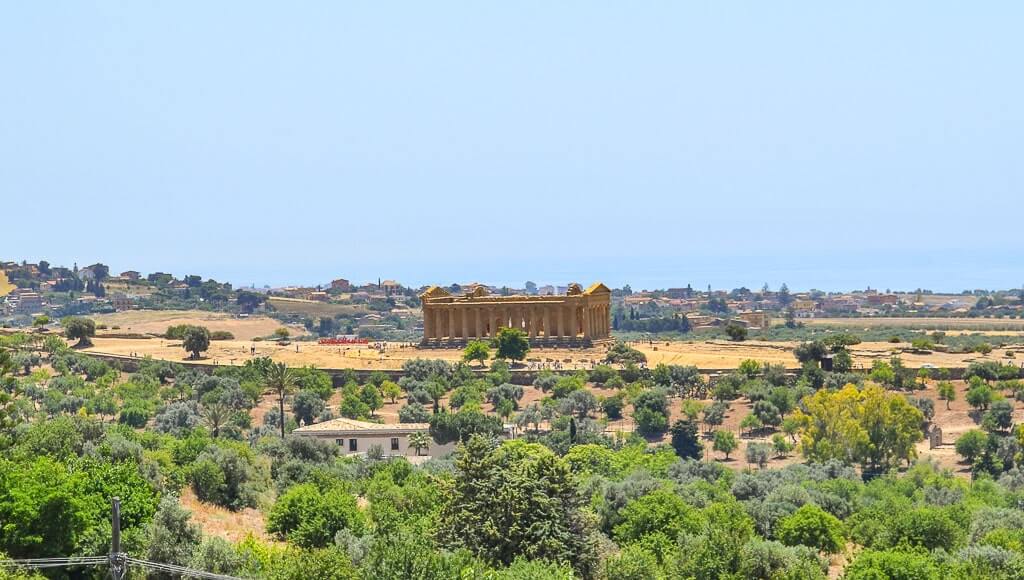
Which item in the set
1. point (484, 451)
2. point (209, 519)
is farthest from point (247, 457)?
point (484, 451)

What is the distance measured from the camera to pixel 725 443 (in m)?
65.9

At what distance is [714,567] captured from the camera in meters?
33.0

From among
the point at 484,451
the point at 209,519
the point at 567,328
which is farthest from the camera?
the point at 567,328

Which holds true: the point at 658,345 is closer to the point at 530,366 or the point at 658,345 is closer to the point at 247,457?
the point at 530,366

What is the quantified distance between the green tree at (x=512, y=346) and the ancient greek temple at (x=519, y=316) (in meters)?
7.21

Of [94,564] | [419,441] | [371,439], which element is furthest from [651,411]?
[94,564]

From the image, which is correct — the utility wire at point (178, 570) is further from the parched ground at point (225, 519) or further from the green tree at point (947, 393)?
the green tree at point (947, 393)

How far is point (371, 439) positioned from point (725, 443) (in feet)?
50.0

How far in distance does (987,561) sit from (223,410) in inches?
1699

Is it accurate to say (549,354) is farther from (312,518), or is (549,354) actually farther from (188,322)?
(188,322)

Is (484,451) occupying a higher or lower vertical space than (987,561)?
higher

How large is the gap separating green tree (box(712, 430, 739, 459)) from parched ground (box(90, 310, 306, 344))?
85.8 metres

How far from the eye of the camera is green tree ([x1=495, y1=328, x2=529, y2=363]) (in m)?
93.8

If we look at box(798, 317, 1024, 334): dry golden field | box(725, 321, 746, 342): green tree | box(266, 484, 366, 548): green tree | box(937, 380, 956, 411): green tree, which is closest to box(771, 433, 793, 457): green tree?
box(937, 380, 956, 411): green tree
